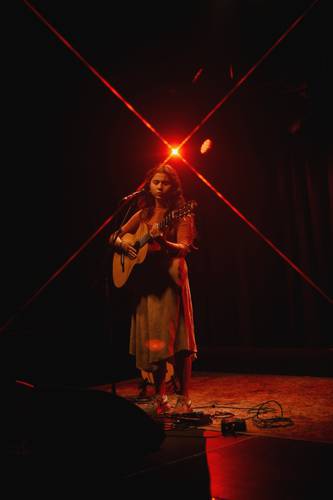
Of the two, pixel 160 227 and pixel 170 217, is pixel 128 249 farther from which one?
pixel 170 217

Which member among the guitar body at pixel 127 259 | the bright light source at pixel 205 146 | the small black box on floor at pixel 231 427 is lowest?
the small black box on floor at pixel 231 427

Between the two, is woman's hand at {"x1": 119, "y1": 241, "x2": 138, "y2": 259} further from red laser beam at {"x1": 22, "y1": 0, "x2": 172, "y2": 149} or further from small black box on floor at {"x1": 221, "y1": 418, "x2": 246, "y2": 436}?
red laser beam at {"x1": 22, "y1": 0, "x2": 172, "y2": 149}

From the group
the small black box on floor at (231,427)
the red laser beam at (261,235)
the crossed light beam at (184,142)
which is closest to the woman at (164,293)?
the small black box on floor at (231,427)

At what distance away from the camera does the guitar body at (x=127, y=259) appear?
3.11m

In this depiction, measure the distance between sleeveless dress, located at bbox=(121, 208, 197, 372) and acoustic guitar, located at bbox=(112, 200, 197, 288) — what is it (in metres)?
0.04

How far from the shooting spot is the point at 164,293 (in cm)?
307

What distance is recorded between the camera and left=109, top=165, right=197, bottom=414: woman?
2.99m

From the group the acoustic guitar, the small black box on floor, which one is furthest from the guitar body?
the small black box on floor

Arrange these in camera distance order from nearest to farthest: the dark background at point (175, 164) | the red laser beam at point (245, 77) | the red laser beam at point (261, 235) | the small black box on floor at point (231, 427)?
the small black box on floor at point (231, 427), the red laser beam at point (245, 77), the dark background at point (175, 164), the red laser beam at point (261, 235)

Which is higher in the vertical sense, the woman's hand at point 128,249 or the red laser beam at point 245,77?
the red laser beam at point 245,77

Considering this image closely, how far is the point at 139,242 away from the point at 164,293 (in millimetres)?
378

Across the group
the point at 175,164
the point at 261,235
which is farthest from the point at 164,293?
the point at 175,164

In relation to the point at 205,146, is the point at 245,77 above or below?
above

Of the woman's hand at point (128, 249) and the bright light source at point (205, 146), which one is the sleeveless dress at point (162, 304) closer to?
the woman's hand at point (128, 249)
